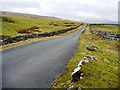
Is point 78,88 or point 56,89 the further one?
point 56,89

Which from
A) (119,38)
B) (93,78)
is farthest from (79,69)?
(119,38)

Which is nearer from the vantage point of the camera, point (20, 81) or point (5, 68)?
point (20, 81)

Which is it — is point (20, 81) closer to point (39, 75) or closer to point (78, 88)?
point (39, 75)

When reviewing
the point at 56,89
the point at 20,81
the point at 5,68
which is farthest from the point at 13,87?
the point at 5,68

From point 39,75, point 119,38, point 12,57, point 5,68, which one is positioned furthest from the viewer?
point 119,38

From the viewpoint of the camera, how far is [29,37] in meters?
59.2

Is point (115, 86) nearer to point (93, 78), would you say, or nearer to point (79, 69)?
point (93, 78)

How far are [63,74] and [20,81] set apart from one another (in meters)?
4.19

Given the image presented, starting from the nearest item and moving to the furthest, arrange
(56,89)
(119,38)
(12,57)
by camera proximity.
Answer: (56,89) → (12,57) → (119,38)

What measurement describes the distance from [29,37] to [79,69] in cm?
3987

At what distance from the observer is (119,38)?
64.9 m

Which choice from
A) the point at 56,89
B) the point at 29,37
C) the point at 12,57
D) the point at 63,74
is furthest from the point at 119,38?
the point at 56,89

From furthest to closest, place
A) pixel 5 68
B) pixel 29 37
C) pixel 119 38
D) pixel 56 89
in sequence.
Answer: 1. pixel 119 38
2. pixel 29 37
3. pixel 5 68
4. pixel 56 89

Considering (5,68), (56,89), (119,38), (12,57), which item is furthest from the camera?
(119,38)
